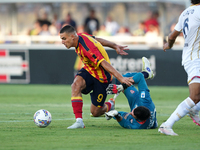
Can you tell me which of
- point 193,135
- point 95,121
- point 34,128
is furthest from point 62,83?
point 193,135

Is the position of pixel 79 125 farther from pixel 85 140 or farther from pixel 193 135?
pixel 193 135

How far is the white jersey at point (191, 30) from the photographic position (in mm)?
5883

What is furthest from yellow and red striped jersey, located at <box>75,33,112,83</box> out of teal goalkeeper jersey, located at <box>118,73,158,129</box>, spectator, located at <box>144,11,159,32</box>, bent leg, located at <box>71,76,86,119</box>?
spectator, located at <box>144,11,159,32</box>

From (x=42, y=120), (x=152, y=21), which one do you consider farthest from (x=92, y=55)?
(x=152, y=21)

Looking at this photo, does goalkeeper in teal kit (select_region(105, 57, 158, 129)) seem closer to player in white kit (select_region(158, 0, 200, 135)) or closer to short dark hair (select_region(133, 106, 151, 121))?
short dark hair (select_region(133, 106, 151, 121))

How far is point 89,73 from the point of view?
7.24m

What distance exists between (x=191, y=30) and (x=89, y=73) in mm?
2112

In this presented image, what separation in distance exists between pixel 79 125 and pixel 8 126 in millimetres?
1282

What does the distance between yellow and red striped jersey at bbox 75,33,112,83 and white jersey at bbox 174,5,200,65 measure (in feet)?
4.63

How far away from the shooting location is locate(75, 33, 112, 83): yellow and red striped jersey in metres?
6.68

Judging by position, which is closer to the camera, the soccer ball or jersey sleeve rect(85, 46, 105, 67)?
jersey sleeve rect(85, 46, 105, 67)

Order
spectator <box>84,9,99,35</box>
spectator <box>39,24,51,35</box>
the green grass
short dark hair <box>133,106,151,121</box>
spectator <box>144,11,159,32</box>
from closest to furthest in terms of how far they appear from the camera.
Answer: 1. the green grass
2. short dark hair <box>133,106,151,121</box>
3. spectator <box>144,11,159,32</box>
4. spectator <box>84,9,99,35</box>
5. spectator <box>39,24,51,35</box>

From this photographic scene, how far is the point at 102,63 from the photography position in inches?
259

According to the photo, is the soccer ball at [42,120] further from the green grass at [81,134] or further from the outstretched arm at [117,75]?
the outstretched arm at [117,75]
